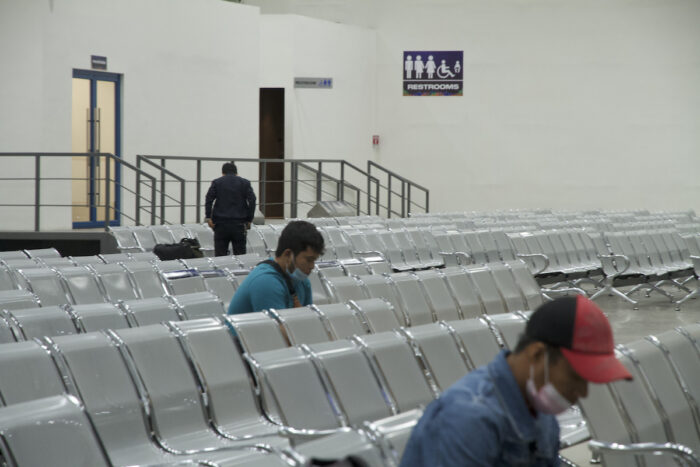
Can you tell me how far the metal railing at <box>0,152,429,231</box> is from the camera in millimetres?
12289

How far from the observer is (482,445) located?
194 centimetres

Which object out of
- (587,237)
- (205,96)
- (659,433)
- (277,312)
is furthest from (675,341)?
(205,96)

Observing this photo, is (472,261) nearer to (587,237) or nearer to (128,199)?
(587,237)

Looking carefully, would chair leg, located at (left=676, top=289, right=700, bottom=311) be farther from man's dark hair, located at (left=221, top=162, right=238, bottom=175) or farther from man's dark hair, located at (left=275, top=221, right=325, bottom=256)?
man's dark hair, located at (left=275, top=221, right=325, bottom=256)

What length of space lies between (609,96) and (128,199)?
45.7 ft

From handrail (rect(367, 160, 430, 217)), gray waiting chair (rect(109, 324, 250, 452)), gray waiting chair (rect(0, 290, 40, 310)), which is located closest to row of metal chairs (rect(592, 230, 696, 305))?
gray waiting chair (rect(0, 290, 40, 310))

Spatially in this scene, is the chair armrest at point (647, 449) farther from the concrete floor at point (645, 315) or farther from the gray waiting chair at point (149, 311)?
the concrete floor at point (645, 315)

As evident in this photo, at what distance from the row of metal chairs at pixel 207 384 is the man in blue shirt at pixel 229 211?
6091 mm

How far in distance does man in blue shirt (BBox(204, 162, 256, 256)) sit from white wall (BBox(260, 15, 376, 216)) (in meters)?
9.60

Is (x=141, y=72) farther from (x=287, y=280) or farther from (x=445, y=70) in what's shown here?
(x=287, y=280)

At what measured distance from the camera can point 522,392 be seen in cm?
204

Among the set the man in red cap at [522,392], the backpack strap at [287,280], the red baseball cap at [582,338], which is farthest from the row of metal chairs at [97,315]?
the red baseball cap at [582,338]

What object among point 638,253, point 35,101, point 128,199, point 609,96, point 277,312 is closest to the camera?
point 277,312

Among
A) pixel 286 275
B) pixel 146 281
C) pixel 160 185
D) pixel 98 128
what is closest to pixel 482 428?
pixel 286 275
